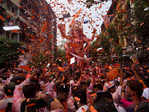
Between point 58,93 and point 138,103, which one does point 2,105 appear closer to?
point 58,93

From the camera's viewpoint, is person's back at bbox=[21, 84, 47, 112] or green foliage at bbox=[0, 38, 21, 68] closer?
person's back at bbox=[21, 84, 47, 112]

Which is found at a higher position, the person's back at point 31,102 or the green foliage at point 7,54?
the green foliage at point 7,54

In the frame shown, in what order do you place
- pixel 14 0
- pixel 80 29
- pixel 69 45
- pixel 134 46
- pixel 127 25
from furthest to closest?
pixel 14 0 < pixel 127 25 < pixel 134 46 < pixel 80 29 < pixel 69 45

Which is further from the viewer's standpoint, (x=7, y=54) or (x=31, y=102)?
(x=7, y=54)

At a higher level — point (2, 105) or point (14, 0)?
point (14, 0)

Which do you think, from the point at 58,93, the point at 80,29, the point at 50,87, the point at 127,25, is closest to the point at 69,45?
the point at 80,29

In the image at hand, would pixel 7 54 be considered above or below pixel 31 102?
above

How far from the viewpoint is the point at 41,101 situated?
217 cm

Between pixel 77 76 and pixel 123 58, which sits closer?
pixel 77 76

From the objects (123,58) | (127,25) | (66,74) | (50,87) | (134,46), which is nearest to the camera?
(50,87)

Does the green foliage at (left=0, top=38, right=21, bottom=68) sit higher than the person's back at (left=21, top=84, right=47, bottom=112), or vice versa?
the green foliage at (left=0, top=38, right=21, bottom=68)

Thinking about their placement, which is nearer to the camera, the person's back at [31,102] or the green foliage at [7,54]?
the person's back at [31,102]

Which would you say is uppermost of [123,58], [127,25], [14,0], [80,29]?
[14,0]

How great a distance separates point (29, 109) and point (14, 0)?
869 inches
